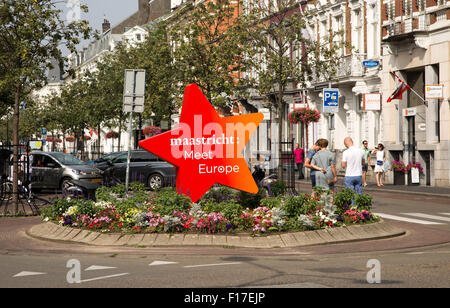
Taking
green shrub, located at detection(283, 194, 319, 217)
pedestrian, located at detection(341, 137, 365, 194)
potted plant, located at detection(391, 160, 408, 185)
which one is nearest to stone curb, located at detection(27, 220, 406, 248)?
green shrub, located at detection(283, 194, 319, 217)

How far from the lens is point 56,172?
106 ft

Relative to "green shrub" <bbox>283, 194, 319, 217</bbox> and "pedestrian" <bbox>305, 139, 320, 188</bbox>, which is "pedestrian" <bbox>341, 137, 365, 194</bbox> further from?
"green shrub" <bbox>283, 194, 319, 217</bbox>

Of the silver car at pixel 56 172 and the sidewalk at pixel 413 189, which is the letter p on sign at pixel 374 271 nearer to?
the sidewalk at pixel 413 189

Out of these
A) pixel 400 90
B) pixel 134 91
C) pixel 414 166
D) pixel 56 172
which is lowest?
pixel 56 172

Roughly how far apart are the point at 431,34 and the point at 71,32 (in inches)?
683

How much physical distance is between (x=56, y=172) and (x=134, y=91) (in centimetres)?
1263

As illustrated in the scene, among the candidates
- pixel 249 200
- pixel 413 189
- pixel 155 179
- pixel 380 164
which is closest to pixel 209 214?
pixel 249 200

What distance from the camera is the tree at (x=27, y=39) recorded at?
76.8 feet

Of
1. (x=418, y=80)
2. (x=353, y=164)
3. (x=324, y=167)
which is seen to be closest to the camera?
(x=324, y=167)

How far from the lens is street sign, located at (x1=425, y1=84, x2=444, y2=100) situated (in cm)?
3441

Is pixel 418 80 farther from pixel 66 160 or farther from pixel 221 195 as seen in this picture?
pixel 221 195

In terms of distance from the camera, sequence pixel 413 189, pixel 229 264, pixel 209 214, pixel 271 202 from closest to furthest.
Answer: pixel 229 264, pixel 209 214, pixel 271 202, pixel 413 189

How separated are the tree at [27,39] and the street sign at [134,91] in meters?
4.01

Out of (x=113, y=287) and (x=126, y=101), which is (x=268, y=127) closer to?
(x=126, y=101)
